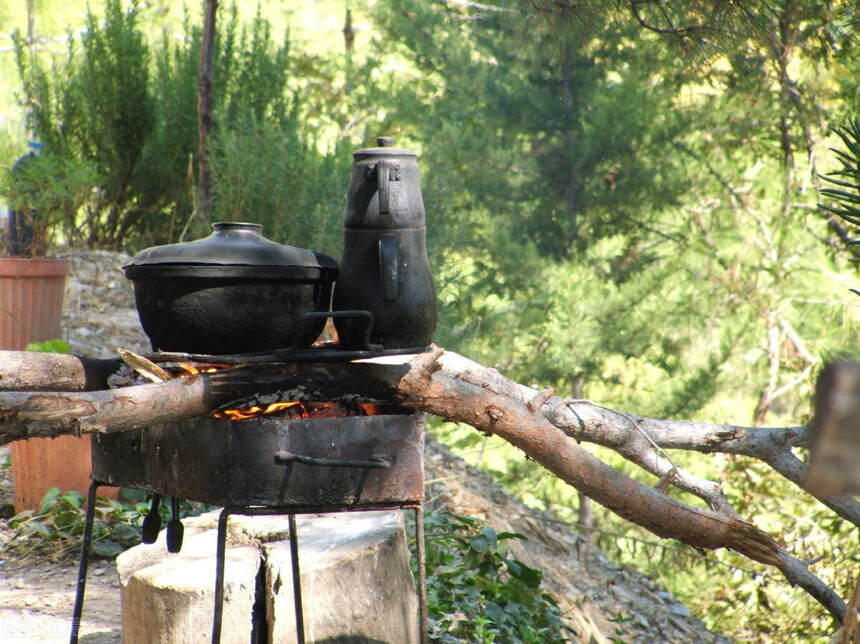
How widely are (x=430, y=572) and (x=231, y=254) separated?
6.14 ft

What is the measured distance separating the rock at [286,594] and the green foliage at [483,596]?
433mm

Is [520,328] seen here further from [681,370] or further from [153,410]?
[153,410]

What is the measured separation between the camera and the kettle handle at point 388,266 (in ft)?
6.87

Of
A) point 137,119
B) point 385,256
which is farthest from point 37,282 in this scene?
point 385,256

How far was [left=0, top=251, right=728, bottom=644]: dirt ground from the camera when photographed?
3.15 m

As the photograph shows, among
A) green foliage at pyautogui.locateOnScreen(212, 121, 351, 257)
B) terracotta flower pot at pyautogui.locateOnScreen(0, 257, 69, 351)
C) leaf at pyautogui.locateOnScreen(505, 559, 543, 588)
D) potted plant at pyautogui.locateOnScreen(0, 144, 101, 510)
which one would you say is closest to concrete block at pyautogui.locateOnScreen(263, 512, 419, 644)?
leaf at pyautogui.locateOnScreen(505, 559, 543, 588)

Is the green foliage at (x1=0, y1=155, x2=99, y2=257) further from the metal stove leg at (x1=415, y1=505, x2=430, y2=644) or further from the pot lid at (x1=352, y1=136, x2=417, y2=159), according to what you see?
the metal stove leg at (x1=415, y1=505, x2=430, y2=644)

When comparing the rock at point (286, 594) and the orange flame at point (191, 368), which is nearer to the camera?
the orange flame at point (191, 368)

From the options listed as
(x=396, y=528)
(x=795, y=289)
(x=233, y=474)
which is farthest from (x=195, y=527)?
(x=795, y=289)

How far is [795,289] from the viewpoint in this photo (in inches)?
383

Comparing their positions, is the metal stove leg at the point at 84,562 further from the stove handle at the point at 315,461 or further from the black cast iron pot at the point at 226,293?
the stove handle at the point at 315,461

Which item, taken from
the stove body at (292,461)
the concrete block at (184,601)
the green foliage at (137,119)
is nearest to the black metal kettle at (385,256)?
the stove body at (292,461)

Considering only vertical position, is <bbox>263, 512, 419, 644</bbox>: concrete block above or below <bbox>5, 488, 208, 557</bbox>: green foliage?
above

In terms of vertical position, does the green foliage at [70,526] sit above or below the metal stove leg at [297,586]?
below
